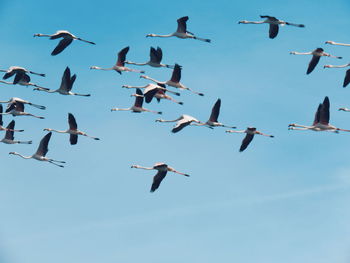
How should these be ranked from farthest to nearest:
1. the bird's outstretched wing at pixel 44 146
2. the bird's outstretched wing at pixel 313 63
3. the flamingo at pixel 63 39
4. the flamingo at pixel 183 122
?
the bird's outstretched wing at pixel 44 146
the bird's outstretched wing at pixel 313 63
the flamingo at pixel 63 39
the flamingo at pixel 183 122

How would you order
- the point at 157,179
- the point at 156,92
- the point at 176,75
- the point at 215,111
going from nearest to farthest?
the point at 157,179
the point at 156,92
the point at 215,111
the point at 176,75

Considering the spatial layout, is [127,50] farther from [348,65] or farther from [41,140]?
[348,65]

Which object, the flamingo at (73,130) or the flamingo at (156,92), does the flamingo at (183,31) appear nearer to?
the flamingo at (156,92)

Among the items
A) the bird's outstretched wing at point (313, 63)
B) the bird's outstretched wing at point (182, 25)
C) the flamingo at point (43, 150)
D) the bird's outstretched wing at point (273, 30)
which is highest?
the bird's outstretched wing at point (273, 30)

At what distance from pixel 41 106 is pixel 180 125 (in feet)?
32.7

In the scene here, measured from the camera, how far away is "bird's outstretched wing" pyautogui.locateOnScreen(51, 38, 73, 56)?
53.6 metres

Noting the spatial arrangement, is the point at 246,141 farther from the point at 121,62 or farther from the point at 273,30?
the point at 121,62

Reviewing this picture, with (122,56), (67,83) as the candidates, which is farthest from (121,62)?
(67,83)

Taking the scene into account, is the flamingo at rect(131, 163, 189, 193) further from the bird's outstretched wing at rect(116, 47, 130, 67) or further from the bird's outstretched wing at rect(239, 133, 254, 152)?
the bird's outstretched wing at rect(116, 47, 130, 67)

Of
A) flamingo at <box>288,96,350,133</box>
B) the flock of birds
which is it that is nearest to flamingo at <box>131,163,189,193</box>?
the flock of birds

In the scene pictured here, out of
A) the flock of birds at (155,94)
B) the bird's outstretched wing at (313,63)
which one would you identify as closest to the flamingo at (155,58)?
the flock of birds at (155,94)

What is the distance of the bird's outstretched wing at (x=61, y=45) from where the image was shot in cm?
5359

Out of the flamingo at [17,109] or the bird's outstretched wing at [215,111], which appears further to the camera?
the flamingo at [17,109]

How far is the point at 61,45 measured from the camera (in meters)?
53.8
